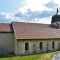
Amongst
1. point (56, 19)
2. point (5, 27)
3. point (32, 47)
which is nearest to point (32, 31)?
point (32, 47)

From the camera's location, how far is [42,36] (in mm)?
32562

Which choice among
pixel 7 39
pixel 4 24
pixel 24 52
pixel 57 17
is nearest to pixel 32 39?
pixel 24 52

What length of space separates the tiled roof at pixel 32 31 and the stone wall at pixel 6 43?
1979 millimetres

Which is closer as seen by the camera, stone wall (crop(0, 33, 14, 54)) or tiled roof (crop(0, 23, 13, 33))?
stone wall (crop(0, 33, 14, 54))

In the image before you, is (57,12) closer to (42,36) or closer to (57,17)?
(57,17)

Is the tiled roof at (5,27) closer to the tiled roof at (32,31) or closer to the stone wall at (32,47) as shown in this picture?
the tiled roof at (32,31)

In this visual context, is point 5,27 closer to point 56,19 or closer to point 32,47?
point 32,47

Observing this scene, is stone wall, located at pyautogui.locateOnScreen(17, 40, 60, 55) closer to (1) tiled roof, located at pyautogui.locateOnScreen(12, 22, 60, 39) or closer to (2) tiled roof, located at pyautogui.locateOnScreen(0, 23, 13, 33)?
(1) tiled roof, located at pyautogui.locateOnScreen(12, 22, 60, 39)

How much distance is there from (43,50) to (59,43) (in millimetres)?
5519

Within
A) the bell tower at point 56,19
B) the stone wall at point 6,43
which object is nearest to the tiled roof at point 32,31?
the stone wall at point 6,43

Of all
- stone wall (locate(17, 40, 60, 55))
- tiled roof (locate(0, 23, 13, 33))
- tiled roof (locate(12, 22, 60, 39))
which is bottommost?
stone wall (locate(17, 40, 60, 55))

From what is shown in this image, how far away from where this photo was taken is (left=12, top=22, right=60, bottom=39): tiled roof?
30469mm

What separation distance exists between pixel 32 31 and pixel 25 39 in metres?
3.90

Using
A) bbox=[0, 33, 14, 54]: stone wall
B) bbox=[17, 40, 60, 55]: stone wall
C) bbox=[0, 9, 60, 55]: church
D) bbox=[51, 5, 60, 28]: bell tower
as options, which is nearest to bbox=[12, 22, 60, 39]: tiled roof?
bbox=[0, 9, 60, 55]: church
